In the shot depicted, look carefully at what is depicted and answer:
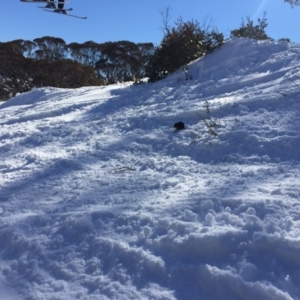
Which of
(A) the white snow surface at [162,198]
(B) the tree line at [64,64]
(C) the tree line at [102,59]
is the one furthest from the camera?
(B) the tree line at [64,64]

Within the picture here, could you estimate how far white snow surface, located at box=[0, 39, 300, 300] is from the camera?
249 cm

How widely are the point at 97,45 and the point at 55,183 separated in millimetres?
18440

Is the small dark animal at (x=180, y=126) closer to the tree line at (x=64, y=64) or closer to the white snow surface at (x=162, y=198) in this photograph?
the white snow surface at (x=162, y=198)

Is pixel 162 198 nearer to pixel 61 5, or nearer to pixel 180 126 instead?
pixel 180 126

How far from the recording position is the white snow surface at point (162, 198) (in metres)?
2.49

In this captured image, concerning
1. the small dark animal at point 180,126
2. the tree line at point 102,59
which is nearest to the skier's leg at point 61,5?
the tree line at point 102,59

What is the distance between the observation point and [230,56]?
7562 mm

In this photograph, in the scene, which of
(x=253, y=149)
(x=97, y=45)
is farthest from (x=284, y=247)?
(x=97, y=45)

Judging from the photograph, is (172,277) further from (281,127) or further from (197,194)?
(281,127)

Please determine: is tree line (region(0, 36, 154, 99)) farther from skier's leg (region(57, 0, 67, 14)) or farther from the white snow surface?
the white snow surface

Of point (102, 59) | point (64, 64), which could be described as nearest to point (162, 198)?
point (64, 64)

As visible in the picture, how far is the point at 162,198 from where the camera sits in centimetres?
339

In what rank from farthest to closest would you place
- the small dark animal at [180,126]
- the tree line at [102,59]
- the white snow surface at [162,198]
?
the tree line at [102,59], the small dark animal at [180,126], the white snow surface at [162,198]

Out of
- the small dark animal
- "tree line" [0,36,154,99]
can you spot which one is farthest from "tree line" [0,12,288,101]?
the small dark animal
